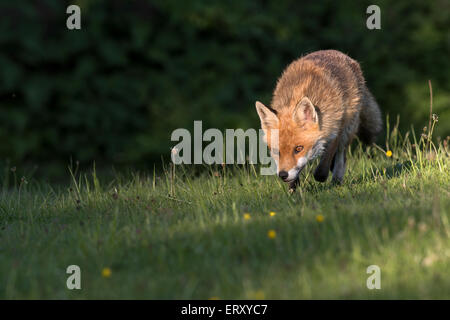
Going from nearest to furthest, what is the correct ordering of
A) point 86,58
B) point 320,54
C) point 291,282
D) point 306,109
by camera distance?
point 291,282 → point 306,109 → point 320,54 → point 86,58

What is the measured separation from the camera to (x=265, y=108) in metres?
5.89

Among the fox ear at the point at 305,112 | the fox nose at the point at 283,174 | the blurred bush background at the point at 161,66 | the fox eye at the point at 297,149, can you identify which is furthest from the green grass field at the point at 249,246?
the blurred bush background at the point at 161,66

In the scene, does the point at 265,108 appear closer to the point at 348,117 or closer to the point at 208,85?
the point at 348,117

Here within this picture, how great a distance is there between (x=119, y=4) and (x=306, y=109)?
6.24 metres

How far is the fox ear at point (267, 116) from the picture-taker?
232 inches

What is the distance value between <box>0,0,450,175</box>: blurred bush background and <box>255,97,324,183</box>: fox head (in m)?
4.32

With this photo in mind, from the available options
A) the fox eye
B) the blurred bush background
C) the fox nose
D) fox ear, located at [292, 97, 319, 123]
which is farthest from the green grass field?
the blurred bush background

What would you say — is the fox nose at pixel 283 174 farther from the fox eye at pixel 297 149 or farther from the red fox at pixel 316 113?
the fox eye at pixel 297 149

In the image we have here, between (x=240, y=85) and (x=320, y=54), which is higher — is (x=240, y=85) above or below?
above

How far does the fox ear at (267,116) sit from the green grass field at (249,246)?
0.79 metres
